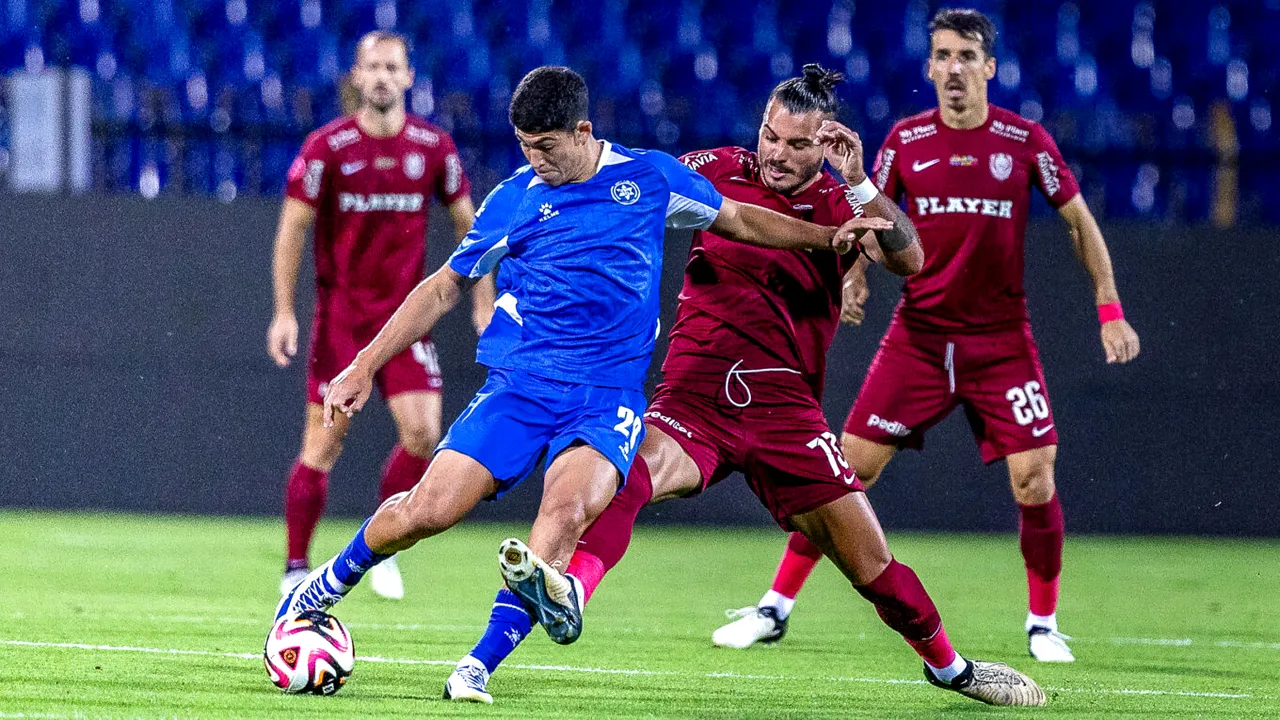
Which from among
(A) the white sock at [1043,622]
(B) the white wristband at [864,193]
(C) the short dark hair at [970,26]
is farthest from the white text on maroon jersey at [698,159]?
(A) the white sock at [1043,622]

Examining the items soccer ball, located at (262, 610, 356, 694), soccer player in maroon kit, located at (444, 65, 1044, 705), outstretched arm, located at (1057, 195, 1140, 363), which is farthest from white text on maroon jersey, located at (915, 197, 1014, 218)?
soccer ball, located at (262, 610, 356, 694)

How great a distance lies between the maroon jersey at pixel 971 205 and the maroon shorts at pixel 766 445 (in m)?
1.45

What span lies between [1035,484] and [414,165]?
2.92 metres

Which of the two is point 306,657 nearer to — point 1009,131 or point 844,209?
point 844,209

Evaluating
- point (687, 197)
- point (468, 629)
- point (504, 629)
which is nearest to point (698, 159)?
point (687, 197)

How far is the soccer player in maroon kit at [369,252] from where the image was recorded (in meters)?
7.22

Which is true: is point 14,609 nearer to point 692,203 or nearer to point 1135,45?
point 692,203

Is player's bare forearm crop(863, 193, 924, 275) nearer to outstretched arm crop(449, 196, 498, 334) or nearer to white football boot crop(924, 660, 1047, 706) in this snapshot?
white football boot crop(924, 660, 1047, 706)

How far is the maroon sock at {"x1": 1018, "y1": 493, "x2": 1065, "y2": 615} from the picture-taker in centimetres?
614

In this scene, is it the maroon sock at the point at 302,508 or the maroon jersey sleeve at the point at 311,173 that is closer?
the maroon sock at the point at 302,508

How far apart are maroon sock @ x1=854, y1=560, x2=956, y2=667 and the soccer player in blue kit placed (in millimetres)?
740

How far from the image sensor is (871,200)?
15.3 feet

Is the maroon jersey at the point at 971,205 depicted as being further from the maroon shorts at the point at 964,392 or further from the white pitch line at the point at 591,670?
the white pitch line at the point at 591,670

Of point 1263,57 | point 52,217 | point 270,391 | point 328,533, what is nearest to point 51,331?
point 52,217
